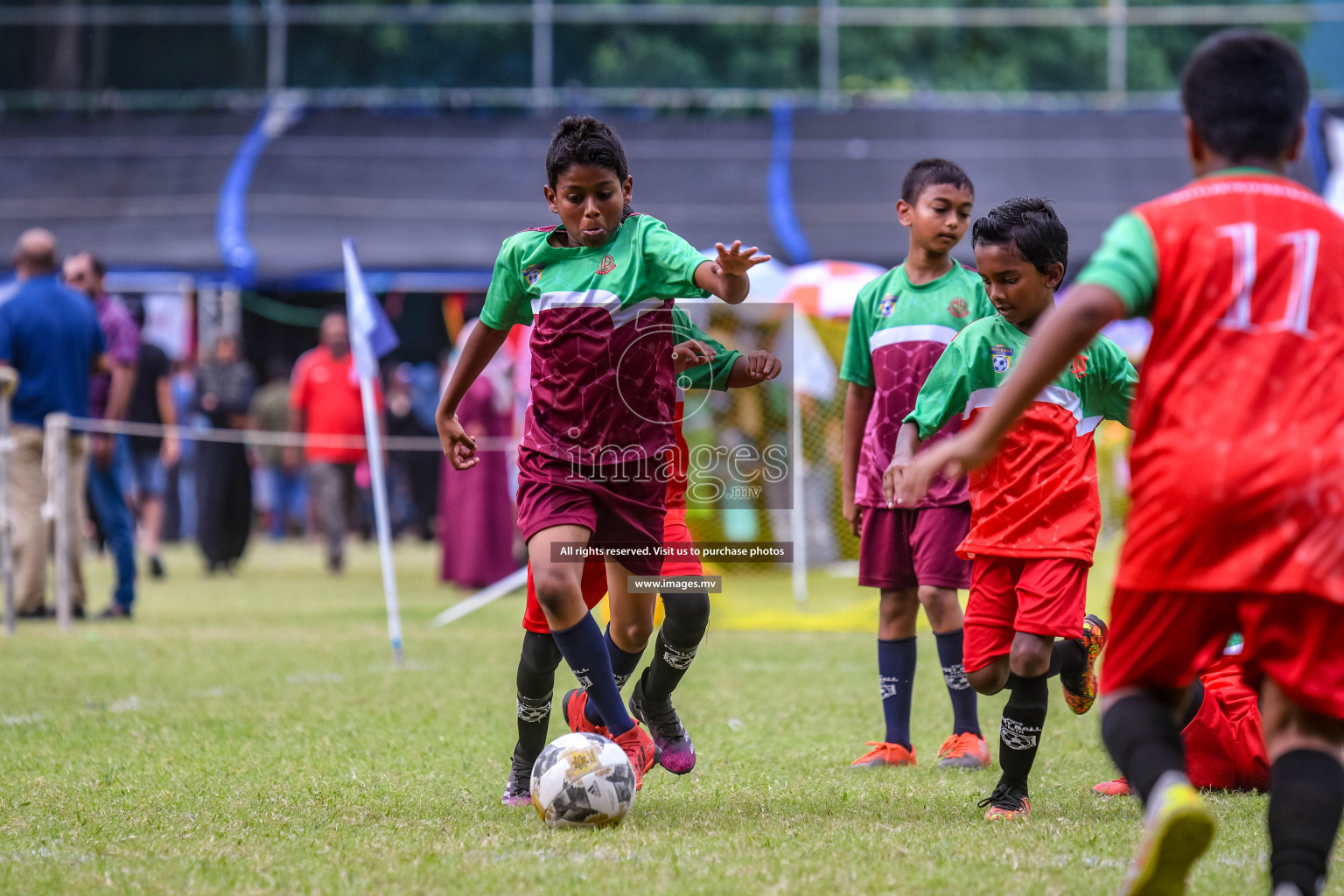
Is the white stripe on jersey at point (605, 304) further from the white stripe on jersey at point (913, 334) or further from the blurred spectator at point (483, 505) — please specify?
the blurred spectator at point (483, 505)

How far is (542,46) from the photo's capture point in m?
20.4

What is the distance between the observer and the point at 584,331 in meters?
4.29

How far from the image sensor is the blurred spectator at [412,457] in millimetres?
18078

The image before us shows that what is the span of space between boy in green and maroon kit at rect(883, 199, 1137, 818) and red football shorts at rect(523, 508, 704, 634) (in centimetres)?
89

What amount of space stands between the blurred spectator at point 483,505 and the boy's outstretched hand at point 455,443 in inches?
293

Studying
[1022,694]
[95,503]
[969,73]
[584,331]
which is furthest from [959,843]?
[969,73]

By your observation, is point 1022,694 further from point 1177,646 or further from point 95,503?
point 95,503

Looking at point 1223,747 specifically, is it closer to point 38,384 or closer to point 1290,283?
point 1290,283

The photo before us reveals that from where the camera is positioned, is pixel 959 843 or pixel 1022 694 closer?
pixel 959 843

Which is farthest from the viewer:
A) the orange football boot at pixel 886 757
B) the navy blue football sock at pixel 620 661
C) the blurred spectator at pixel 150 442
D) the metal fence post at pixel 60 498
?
the blurred spectator at pixel 150 442

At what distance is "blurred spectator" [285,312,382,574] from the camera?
46.7 feet

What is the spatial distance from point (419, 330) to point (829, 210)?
244 inches

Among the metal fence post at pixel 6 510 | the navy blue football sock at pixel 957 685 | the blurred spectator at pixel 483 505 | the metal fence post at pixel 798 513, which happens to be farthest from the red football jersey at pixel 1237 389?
the blurred spectator at pixel 483 505

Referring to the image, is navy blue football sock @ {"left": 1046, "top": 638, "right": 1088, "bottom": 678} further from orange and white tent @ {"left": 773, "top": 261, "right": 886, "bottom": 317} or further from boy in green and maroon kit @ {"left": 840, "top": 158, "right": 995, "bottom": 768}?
orange and white tent @ {"left": 773, "top": 261, "right": 886, "bottom": 317}
